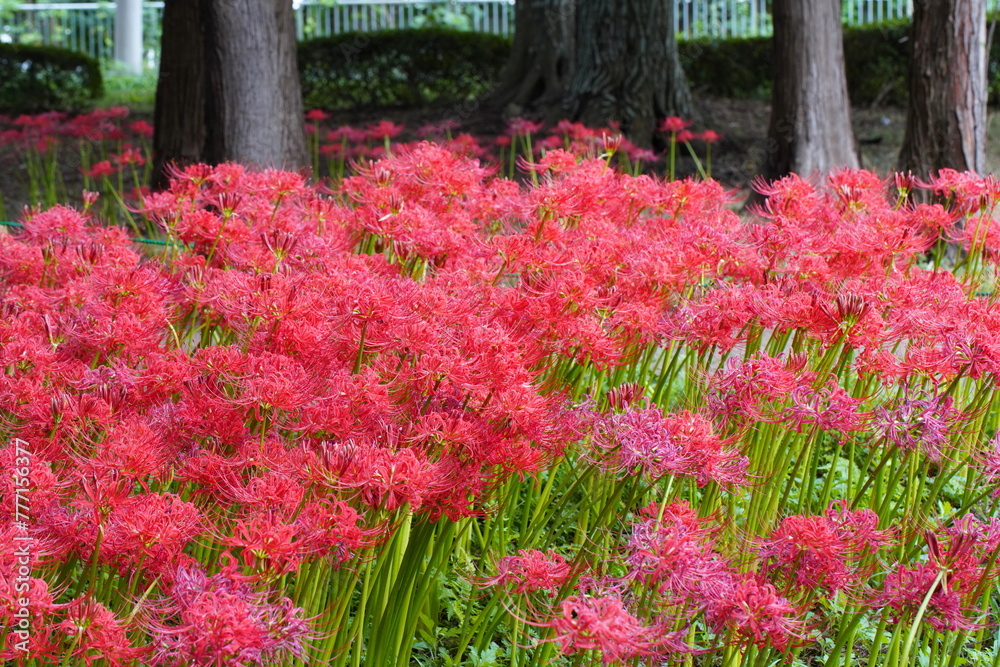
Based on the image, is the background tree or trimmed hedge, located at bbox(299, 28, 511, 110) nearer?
the background tree

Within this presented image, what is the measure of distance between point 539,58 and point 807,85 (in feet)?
15.3

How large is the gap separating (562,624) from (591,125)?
8.26 m

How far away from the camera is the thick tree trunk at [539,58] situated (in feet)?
36.3

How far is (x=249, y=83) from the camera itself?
20.4 feet

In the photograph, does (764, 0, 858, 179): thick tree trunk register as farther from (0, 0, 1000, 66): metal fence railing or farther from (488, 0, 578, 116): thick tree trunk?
(0, 0, 1000, 66): metal fence railing

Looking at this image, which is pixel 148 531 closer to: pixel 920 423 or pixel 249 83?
pixel 920 423

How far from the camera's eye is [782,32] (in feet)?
23.0

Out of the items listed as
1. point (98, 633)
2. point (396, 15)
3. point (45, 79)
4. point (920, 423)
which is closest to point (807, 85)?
point (920, 423)

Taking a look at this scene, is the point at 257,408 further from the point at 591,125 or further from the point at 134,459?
the point at 591,125

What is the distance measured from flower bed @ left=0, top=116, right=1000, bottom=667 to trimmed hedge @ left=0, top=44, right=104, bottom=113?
1315 cm

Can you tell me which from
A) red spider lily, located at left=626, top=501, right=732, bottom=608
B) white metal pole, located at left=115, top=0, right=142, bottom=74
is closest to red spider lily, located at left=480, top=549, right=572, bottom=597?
red spider lily, located at left=626, top=501, right=732, bottom=608

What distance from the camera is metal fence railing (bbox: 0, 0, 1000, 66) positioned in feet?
67.2

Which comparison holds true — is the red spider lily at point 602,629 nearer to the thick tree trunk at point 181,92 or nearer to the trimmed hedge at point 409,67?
the thick tree trunk at point 181,92

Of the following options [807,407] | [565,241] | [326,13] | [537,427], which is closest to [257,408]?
[537,427]
